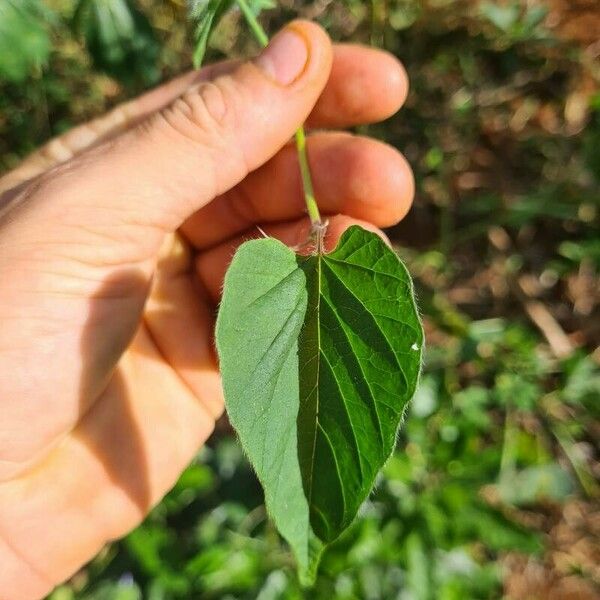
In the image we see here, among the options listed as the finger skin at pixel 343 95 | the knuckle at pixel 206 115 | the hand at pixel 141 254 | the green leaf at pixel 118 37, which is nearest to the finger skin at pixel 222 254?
the hand at pixel 141 254

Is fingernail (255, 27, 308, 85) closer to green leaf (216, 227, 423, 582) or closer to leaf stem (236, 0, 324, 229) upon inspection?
leaf stem (236, 0, 324, 229)

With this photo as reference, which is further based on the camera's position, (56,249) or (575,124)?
(575,124)

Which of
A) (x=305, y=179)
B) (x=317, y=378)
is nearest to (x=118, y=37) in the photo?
(x=305, y=179)

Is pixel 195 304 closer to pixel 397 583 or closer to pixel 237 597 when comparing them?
pixel 237 597

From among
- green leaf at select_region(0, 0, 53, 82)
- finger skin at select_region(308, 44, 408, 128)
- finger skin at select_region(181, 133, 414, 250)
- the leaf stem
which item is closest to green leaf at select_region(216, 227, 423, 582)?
the leaf stem

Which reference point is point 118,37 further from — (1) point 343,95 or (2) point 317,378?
(2) point 317,378

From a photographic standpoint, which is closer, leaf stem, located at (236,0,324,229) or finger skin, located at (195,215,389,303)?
leaf stem, located at (236,0,324,229)

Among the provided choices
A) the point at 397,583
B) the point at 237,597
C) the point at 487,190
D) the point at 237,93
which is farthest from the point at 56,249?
the point at 487,190
